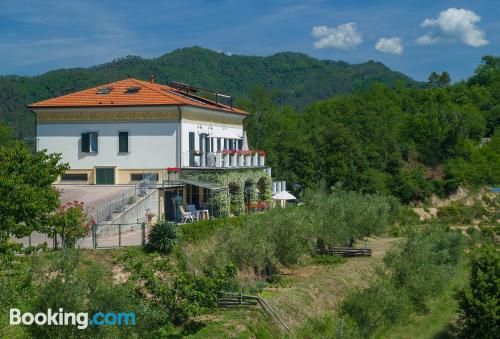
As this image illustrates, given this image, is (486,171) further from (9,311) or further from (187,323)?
(9,311)

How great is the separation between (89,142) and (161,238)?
14.0m

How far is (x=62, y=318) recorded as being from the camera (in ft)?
48.5

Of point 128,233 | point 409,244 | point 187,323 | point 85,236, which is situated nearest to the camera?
point 187,323

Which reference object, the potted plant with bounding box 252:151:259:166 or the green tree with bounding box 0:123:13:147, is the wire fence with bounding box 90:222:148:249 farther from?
Answer: the green tree with bounding box 0:123:13:147

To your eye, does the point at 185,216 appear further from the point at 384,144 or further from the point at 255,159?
the point at 384,144

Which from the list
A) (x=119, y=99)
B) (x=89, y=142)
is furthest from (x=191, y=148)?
(x=89, y=142)

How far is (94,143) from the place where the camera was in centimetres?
3759

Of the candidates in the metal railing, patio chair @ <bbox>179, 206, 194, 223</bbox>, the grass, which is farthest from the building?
the grass

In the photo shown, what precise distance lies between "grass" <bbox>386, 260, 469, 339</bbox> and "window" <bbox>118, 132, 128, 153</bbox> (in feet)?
61.8

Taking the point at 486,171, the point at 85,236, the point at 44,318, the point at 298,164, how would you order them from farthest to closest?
the point at 486,171 → the point at 298,164 → the point at 85,236 → the point at 44,318

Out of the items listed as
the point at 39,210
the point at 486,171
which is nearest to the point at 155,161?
the point at 39,210

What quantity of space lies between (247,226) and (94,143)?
13.2 metres

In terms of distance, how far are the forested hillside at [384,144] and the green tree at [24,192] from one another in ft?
118

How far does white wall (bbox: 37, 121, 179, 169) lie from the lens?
1438 inches
